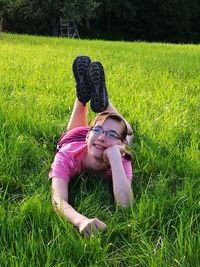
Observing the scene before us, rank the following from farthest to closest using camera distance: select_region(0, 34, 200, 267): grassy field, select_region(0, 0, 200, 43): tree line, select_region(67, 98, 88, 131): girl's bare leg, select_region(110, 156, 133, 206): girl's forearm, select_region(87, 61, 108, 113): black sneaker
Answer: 1. select_region(0, 0, 200, 43): tree line
2. select_region(67, 98, 88, 131): girl's bare leg
3. select_region(87, 61, 108, 113): black sneaker
4. select_region(110, 156, 133, 206): girl's forearm
5. select_region(0, 34, 200, 267): grassy field

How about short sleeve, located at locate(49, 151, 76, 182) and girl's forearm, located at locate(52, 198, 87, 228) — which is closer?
girl's forearm, located at locate(52, 198, 87, 228)

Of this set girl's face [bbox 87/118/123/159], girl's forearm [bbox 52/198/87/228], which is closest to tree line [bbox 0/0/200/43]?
girl's face [bbox 87/118/123/159]

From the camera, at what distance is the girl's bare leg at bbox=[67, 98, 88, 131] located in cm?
320

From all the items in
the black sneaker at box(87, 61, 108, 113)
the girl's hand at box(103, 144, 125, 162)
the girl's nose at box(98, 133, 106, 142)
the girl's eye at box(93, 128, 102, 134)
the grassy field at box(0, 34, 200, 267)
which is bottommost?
the grassy field at box(0, 34, 200, 267)

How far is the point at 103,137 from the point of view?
8.03ft

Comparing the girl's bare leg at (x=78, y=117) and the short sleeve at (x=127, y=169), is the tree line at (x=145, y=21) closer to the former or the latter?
the girl's bare leg at (x=78, y=117)

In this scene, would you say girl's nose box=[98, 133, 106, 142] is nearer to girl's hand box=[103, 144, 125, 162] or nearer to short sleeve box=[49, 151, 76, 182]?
girl's hand box=[103, 144, 125, 162]

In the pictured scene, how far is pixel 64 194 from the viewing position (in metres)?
2.25

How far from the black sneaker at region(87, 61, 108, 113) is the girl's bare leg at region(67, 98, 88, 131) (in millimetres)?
198

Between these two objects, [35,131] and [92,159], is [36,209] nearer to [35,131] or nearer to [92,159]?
[92,159]

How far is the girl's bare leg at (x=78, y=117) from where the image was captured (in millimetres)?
3195

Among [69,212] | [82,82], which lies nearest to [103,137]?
[69,212]

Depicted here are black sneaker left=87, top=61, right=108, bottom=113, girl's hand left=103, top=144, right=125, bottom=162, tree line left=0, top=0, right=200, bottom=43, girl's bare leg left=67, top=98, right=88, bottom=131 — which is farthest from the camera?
tree line left=0, top=0, right=200, bottom=43

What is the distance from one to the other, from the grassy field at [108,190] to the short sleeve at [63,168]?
0.21 feet
